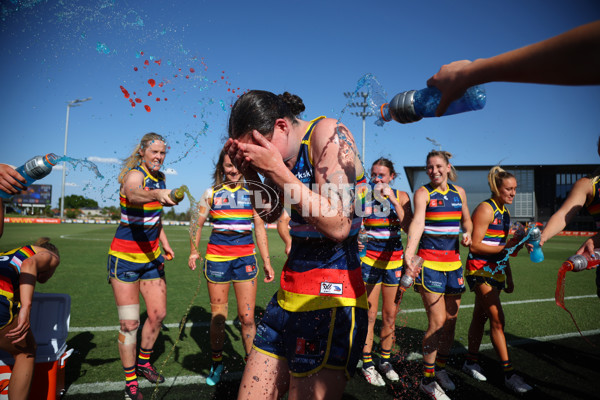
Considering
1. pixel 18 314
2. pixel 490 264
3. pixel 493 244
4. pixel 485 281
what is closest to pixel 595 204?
pixel 493 244

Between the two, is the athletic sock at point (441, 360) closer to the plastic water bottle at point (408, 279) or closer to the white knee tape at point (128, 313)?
the plastic water bottle at point (408, 279)

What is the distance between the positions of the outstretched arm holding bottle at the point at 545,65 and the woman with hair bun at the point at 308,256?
0.68 meters

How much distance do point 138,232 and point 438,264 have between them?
12.3ft

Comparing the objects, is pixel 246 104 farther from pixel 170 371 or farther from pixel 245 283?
pixel 170 371

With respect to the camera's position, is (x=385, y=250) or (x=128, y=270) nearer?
(x=128, y=270)

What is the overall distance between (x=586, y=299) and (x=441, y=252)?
23.1 feet

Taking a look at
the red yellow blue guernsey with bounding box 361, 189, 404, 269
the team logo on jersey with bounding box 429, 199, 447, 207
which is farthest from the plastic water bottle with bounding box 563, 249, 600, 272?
the red yellow blue guernsey with bounding box 361, 189, 404, 269

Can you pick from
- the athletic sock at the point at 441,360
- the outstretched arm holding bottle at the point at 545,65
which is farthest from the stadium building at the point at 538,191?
the outstretched arm holding bottle at the point at 545,65

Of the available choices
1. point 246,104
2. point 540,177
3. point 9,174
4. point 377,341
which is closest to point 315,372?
point 246,104

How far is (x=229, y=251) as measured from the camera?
178 inches

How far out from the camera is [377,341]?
5.49 m

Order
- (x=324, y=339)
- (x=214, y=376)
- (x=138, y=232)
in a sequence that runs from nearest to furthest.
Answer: (x=324, y=339) → (x=214, y=376) → (x=138, y=232)

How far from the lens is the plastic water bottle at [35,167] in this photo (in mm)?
2455

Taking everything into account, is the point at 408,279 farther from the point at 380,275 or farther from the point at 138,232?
the point at 138,232
